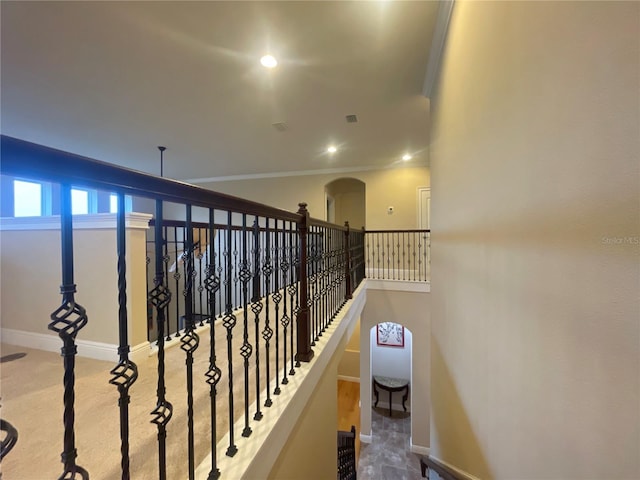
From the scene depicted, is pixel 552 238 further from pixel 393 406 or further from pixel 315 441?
pixel 393 406

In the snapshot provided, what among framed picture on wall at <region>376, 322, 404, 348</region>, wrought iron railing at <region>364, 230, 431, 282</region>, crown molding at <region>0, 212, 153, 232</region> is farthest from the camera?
framed picture on wall at <region>376, 322, 404, 348</region>

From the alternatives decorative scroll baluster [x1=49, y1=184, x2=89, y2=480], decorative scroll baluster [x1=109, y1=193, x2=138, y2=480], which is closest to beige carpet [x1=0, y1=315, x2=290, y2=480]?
decorative scroll baluster [x1=109, y1=193, x2=138, y2=480]

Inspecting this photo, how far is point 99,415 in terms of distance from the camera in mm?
1425

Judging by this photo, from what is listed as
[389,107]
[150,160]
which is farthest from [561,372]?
[150,160]

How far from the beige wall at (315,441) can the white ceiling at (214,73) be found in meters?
2.94

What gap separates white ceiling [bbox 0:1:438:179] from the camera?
2.14m

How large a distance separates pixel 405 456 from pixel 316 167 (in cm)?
625

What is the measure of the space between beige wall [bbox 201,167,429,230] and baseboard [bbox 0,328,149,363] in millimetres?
5043

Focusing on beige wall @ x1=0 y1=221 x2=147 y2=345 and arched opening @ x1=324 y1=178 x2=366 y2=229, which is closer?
beige wall @ x1=0 y1=221 x2=147 y2=345

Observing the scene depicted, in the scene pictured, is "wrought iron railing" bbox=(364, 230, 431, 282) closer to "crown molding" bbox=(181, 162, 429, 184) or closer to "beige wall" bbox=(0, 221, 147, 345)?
"crown molding" bbox=(181, 162, 429, 184)

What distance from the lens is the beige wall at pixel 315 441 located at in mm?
1485

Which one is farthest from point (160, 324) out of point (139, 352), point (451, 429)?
point (451, 429)

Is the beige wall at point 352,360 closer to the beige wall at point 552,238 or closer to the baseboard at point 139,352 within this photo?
the beige wall at point 552,238

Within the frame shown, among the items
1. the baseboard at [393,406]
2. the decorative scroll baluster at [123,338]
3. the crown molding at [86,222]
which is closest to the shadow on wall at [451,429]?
the decorative scroll baluster at [123,338]
